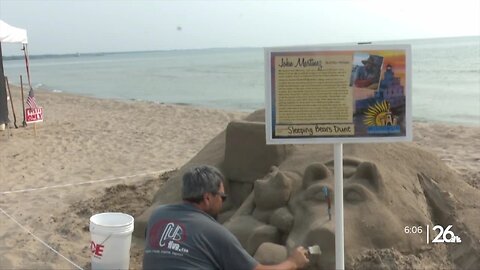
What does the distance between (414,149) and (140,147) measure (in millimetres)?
5901

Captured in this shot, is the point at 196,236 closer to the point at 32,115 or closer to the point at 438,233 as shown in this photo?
the point at 438,233

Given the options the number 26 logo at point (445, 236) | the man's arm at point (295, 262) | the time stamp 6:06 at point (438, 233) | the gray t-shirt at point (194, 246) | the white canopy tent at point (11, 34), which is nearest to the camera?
the gray t-shirt at point (194, 246)

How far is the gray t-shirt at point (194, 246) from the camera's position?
8.16 ft

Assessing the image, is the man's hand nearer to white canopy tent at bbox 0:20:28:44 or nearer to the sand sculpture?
the sand sculpture

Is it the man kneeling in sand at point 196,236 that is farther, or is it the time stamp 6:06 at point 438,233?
the time stamp 6:06 at point 438,233

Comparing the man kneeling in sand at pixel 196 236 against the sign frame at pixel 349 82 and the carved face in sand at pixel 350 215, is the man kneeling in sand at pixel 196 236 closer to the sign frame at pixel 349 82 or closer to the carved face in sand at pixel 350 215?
the sign frame at pixel 349 82

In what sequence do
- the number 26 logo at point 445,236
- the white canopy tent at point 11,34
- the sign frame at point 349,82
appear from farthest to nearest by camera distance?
1. the white canopy tent at point 11,34
2. the number 26 logo at point 445,236
3. the sign frame at point 349,82

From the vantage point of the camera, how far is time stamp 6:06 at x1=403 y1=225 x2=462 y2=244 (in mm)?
3789

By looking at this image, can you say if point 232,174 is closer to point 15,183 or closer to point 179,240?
point 179,240

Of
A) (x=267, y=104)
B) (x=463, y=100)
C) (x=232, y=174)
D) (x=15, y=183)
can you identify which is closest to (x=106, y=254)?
(x=232, y=174)

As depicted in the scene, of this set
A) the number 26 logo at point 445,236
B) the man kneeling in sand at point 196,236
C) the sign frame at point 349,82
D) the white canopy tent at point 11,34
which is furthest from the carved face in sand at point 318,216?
the white canopy tent at point 11,34

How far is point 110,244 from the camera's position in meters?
3.91

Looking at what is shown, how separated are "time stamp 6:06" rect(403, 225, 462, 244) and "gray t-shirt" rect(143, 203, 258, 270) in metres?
1.65

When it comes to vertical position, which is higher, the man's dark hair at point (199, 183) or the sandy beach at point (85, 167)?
the man's dark hair at point (199, 183)
